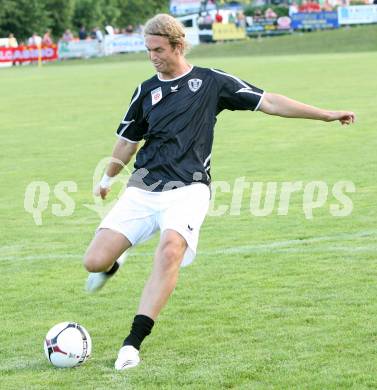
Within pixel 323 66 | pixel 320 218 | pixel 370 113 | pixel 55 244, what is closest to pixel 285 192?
pixel 320 218

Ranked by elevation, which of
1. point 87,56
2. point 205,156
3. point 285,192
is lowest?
point 87,56

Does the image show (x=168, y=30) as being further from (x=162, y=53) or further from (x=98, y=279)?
(x=98, y=279)

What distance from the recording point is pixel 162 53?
6539mm

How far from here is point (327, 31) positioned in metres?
55.8

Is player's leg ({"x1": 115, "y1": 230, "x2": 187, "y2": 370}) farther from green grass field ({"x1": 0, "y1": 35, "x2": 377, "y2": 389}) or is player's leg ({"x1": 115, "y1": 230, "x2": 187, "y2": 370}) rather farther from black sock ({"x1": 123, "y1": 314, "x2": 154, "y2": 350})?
green grass field ({"x1": 0, "y1": 35, "x2": 377, "y2": 389})

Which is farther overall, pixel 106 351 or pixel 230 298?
pixel 230 298

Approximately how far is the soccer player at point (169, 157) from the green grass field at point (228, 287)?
498mm

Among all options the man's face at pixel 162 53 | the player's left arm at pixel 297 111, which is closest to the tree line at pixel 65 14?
the player's left arm at pixel 297 111

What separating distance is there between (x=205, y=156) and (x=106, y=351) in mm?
1352

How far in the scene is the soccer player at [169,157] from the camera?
6328 mm

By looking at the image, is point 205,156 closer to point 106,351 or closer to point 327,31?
point 106,351

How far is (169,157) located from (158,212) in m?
0.35

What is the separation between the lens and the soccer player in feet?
20.8

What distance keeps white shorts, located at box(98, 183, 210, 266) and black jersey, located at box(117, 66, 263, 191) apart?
2.5 inches
